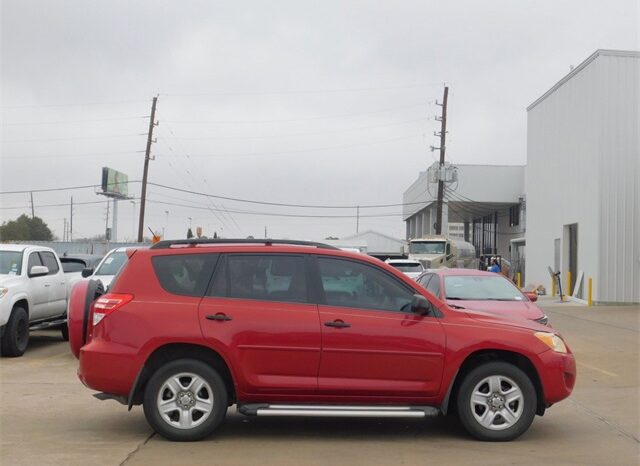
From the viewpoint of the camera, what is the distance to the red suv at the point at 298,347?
6.65m

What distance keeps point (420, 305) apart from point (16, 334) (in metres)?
7.78

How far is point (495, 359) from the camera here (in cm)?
707

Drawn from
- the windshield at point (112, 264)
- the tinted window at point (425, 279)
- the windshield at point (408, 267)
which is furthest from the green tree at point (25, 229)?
the tinted window at point (425, 279)

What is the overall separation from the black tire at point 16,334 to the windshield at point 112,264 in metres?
2.45

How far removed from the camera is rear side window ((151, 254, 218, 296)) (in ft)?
22.6

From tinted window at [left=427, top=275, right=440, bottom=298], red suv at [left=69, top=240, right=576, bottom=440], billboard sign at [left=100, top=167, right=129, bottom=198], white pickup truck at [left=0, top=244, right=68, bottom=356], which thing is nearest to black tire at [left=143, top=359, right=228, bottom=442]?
red suv at [left=69, top=240, right=576, bottom=440]

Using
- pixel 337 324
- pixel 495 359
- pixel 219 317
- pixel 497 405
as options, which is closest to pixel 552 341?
pixel 495 359

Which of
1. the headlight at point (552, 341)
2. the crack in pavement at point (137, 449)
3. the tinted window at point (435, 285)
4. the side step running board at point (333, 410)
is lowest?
the crack in pavement at point (137, 449)

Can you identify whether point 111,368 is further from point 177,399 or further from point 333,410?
point 333,410

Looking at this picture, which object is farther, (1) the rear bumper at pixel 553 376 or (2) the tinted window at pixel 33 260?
(2) the tinted window at pixel 33 260

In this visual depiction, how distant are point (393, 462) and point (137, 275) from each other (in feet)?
9.17

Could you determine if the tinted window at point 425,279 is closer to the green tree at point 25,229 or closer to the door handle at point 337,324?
the door handle at point 337,324

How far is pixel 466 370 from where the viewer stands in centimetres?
696

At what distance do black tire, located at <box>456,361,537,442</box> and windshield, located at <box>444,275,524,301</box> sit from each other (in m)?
5.07
